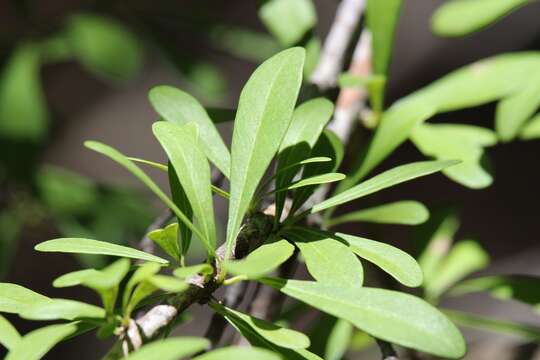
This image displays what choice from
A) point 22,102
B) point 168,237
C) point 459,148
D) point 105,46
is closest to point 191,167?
point 168,237

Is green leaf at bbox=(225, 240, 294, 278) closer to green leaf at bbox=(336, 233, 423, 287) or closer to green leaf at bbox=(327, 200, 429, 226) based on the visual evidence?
green leaf at bbox=(336, 233, 423, 287)

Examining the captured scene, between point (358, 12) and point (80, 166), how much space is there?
1.43 metres

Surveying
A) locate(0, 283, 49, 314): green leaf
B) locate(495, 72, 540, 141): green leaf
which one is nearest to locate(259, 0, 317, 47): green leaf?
locate(495, 72, 540, 141): green leaf

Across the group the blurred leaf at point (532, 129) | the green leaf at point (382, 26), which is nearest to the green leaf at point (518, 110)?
the blurred leaf at point (532, 129)

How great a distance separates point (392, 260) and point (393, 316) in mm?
63

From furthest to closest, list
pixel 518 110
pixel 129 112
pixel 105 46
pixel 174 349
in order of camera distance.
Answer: pixel 129 112 → pixel 105 46 → pixel 518 110 → pixel 174 349

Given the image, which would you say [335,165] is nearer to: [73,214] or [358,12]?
[358,12]

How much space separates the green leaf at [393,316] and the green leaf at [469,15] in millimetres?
390

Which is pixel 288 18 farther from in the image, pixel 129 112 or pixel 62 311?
pixel 129 112

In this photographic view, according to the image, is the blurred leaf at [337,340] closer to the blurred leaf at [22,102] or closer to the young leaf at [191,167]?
the young leaf at [191,167]

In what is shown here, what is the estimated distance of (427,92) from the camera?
0.84 meters

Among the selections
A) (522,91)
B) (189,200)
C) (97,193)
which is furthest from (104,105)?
(189,200)

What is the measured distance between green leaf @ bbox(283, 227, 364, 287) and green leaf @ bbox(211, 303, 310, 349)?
39mm

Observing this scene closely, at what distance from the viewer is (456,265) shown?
98 centimetres
